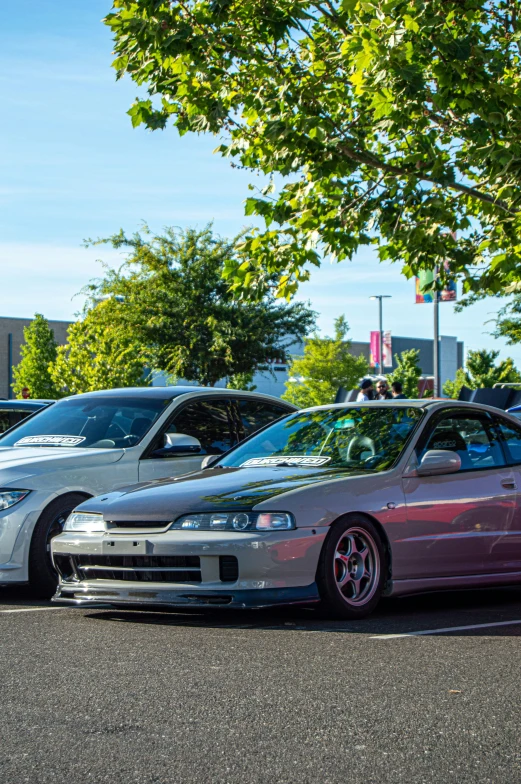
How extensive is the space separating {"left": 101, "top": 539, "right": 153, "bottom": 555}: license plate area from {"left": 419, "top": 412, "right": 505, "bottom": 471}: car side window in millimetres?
2242

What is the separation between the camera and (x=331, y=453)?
25.7ft

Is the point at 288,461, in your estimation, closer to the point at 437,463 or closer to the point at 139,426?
the point at 437,463

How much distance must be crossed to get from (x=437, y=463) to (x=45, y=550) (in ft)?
9.52

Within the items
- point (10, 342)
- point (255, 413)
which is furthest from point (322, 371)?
point (255, 413)

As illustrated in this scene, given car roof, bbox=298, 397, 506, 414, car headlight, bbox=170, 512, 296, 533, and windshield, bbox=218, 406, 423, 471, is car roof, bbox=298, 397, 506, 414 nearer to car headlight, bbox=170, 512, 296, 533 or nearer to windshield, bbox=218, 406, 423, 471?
windshield, bbox=218, 406, 423, 471

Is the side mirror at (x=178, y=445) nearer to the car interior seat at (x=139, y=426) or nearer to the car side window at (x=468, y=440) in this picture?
the car interior seat at (x=139, y=426)

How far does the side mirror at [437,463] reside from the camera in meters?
7.46

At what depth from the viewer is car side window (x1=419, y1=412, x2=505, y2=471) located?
797 centimetres

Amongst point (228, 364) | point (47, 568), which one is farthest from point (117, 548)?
point (228, 364)

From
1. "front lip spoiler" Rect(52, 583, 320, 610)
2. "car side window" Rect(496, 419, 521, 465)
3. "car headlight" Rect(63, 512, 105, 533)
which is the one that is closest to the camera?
"front lip spoiler" Rect(52, 583, 320, 610)

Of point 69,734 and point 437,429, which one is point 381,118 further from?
point 69,734

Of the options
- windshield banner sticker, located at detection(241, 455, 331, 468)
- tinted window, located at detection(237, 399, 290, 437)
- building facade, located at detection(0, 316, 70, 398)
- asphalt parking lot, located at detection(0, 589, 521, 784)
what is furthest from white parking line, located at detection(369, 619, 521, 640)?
building facade, located at detection(0, 316, 70, 398)

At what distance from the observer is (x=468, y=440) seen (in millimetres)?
8180

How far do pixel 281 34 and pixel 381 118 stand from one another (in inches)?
57.2
